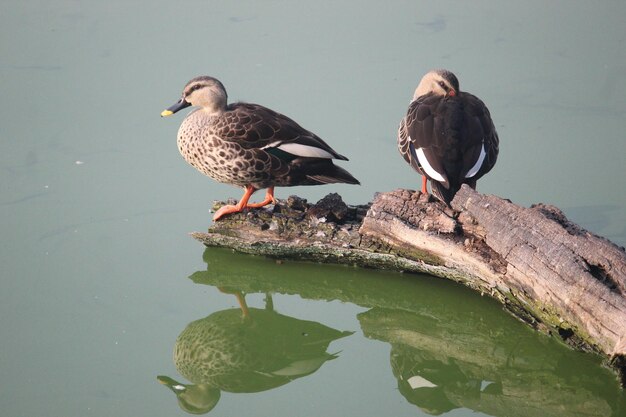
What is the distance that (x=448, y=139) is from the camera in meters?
4.50

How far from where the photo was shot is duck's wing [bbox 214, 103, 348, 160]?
470 cm

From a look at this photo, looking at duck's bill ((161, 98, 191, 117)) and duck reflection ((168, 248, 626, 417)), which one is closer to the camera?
duck reflection ((168, 248, 626, 417))

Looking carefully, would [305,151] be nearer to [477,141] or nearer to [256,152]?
[256,152]

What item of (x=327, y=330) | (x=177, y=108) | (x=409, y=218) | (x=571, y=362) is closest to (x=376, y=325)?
(x=327, y=330)

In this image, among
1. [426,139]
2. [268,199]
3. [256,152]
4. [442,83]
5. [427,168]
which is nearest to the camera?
[427,168]

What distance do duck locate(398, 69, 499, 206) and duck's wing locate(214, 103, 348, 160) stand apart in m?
0.41

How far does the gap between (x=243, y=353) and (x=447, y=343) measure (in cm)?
92

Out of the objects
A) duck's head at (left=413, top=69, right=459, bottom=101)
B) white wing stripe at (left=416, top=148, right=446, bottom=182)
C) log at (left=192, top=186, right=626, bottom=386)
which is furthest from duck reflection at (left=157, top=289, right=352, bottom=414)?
duck's head at (left=413, top=69, right=459, bottom=101)

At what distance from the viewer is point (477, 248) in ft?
13.5

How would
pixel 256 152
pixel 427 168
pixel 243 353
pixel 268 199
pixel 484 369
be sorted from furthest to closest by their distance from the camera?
pixel 268 199, pixel 256 152, pixel 427 168, pixel 243 353, pixel 484 369

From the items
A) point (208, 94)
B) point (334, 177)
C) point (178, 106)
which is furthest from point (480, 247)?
point (178, 106)

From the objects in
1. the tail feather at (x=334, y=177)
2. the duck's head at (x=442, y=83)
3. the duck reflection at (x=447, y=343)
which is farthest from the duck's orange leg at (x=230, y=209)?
the duck's head at (x=442, y=83)

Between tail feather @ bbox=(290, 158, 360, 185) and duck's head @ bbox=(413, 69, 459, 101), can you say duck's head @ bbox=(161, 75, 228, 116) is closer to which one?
tail feather @ bbox=(290, 158, 360, 185)

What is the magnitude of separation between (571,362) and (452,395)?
0.56 metres
